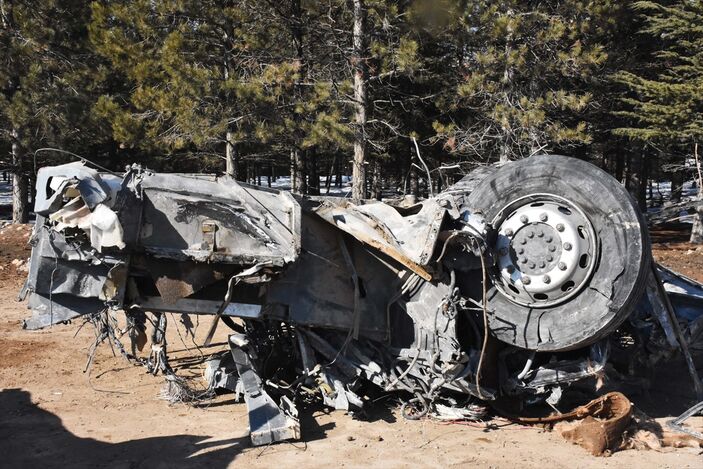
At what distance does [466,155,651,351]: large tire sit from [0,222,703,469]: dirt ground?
2.55 ft

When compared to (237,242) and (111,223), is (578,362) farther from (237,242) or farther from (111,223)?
(111,223)

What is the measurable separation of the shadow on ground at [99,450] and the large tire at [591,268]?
6.95 ft

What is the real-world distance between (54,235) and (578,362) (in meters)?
3.66

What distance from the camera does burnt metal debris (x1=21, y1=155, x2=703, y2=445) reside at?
14.4ft

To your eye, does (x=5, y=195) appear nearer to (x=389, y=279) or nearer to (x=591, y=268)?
(x=389, y=279)

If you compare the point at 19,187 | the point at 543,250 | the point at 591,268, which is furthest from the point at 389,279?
the point at 19,187

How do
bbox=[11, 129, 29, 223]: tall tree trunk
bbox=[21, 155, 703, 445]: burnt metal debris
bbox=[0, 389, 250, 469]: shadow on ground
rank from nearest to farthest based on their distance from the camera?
bbox=[0, 389, 250, 469]: shadow on ground
bbox=[21, 155, 703, 445]: burnt metal debris
bbox=[11, 129, 29, 223]: tall tree trunk

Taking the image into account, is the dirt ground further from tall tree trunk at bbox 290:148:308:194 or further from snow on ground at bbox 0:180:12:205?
snow on ground at bbox 0:180:12:205

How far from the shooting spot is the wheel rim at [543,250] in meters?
4.57

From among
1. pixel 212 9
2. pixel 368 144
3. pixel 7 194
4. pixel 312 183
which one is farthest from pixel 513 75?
pixel 7 194

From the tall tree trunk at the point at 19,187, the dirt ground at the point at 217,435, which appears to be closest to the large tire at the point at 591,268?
the dirt ground at the point at 217,435

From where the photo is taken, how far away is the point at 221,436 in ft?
15.6

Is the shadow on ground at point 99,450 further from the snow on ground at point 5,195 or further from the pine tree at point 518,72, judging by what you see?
the snow on ground at point 5,195

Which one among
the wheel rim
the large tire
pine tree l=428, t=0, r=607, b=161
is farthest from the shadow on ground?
pine tree l=428, t=0, r=607, b=161
